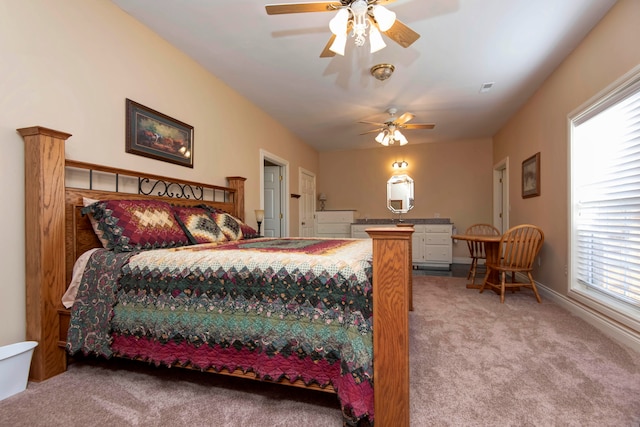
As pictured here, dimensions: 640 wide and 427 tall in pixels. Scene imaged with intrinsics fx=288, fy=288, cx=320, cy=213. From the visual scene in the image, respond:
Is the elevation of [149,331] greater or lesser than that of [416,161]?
lesser

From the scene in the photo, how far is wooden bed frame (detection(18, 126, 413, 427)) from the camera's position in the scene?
1.12 meters

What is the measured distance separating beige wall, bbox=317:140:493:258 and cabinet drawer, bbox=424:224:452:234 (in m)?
0.62

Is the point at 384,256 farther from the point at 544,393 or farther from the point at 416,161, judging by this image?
the point at 416,161

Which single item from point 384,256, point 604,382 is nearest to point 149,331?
point 384,256

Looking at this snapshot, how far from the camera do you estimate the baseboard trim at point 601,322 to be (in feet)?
6.39

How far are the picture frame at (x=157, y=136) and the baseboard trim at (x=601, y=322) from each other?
372cm

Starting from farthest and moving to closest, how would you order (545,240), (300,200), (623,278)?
(300,200) → (545,240) → (623,278)

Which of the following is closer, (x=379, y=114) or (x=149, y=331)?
(x=149, y=331)

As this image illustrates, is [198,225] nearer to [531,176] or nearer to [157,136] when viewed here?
[157,136]

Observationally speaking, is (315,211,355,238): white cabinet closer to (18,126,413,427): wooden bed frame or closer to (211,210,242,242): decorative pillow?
(211,210,242,242): decorative pillow

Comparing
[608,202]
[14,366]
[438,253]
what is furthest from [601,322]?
[14,366]

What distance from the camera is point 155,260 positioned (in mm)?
1503

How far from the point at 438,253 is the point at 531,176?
212cm

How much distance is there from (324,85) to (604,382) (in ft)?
10.9
